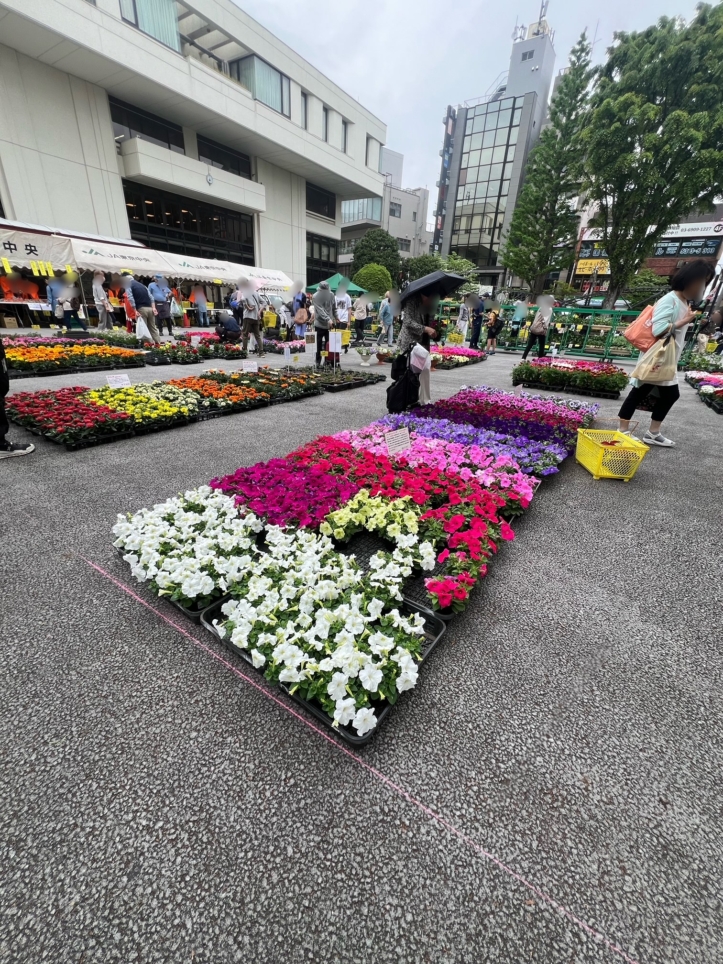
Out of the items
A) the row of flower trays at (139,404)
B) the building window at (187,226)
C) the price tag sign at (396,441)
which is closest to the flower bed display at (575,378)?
the row of flower trays at (139,404)

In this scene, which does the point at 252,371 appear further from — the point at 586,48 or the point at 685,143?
the point at 586,48

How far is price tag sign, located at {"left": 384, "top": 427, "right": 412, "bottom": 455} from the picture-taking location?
4.33 m

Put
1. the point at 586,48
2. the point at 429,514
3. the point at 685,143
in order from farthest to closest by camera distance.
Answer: the point at 586,48 < the point at 685,143 < the point at 429,514

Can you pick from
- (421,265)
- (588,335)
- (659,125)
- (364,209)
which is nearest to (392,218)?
(364,209)

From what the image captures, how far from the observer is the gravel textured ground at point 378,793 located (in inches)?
46.6

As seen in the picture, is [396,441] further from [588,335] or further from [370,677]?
[588,335]

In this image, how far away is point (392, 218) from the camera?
5891 cm

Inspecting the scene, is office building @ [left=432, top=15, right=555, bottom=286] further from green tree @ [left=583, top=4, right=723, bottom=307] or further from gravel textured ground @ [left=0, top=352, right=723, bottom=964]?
gravel textured ground @ [left=0, top=352, right=723, bottom=964]

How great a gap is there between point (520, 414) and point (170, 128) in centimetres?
2915

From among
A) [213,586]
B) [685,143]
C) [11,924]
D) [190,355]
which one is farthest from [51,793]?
[685,143]

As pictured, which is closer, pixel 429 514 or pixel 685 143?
pixel 429 514

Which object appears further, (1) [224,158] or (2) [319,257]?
(2) [319,257]

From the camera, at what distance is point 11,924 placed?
115 centimetres

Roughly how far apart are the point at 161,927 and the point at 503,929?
3.35 feet
